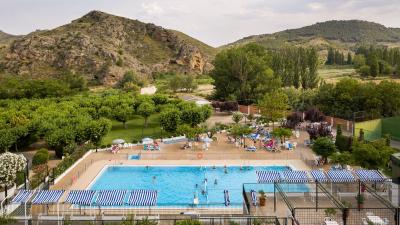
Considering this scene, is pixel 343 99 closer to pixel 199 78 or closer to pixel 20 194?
pixel 20 194

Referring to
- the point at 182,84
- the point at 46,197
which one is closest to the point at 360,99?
the point at 46,197

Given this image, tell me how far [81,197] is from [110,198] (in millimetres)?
1277

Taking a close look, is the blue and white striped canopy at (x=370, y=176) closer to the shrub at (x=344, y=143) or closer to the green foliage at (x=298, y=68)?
the shrub at (x=344, y=143)

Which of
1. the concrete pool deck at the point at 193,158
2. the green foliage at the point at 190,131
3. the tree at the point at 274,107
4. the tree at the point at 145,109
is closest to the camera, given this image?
the concrete pool deck at the point at 193,158

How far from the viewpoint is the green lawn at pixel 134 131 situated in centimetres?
3875

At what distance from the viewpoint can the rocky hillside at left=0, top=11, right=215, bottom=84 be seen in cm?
10075

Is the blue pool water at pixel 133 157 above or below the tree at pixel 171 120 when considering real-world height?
below

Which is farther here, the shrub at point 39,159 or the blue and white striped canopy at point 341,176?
the shrub at point 39,159

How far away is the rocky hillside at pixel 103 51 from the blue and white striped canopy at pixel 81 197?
82.4 m

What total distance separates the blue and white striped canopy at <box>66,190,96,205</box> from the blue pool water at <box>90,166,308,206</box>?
523 cm

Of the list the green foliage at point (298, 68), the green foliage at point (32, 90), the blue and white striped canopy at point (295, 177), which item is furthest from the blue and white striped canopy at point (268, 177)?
the green foliage at point (32, 90)

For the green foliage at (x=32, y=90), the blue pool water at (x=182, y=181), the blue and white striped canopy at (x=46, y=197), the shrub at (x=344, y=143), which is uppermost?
the green foliage at (x=32, y=90)

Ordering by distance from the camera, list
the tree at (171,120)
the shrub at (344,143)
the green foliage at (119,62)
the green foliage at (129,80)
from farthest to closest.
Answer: the green foliage at (119,62), the green foliage at (129,80), the tree at (171,120), the shrub at (344,143)

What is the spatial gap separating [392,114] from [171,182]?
85.2 feet
